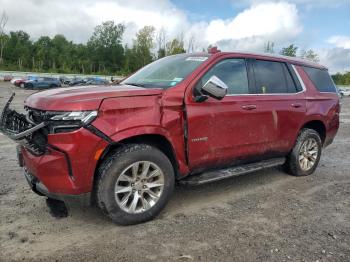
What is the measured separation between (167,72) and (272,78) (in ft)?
5.29

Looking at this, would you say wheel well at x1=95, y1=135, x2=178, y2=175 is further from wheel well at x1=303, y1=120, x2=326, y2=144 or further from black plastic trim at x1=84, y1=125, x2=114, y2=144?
wheel well at x1=303, y1=120, x2=326, y2=144

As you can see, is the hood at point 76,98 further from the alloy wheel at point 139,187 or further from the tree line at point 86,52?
the tree line at point 86,52

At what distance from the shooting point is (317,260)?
10.7ft

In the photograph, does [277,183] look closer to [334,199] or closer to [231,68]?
[334,199]

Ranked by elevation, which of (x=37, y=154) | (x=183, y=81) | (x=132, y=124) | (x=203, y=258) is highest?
(x=183, y=81)

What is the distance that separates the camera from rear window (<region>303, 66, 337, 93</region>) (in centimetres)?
591

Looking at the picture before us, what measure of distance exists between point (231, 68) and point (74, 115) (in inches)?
86.1

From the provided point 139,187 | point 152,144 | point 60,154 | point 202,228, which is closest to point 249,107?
point 152,144

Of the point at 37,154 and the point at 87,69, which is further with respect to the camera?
the point at 87,69

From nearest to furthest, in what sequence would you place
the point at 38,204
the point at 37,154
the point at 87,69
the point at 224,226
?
the point at 37,154 → the point at 224,226 → the point at 38,204 → the point at 87,69

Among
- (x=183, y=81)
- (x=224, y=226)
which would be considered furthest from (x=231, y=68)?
(x=224, y=226)

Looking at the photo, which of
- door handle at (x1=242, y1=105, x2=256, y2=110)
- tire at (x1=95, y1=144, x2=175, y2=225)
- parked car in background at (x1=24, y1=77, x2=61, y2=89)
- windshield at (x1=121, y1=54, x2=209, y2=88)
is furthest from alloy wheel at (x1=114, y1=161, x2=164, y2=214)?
parked car in background at (x1=24, y1=77, x2=61, y2=89)

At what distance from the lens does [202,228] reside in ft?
12.5

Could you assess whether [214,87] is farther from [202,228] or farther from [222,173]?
[202,228]
